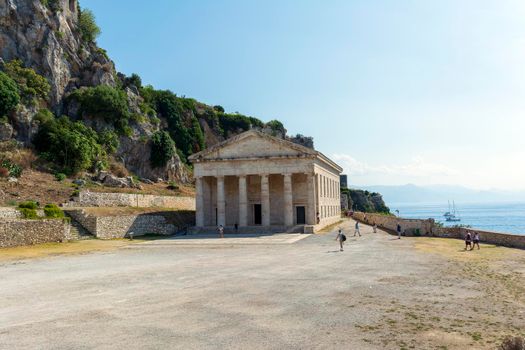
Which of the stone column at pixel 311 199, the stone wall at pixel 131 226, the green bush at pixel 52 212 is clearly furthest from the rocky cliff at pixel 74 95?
the stone column at pixel 311 199

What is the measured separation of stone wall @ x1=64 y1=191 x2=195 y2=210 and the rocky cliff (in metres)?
12.8

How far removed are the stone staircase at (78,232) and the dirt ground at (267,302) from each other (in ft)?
39.3

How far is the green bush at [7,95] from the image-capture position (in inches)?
2288

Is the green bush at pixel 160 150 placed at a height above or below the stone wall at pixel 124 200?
above

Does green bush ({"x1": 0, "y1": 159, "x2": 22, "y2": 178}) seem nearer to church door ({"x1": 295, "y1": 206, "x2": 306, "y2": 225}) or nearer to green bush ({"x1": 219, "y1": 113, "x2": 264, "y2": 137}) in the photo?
church door ({"x1": 295, "y1": 206, "x2": 306, "y2": 225})

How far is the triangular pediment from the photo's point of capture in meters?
48.9

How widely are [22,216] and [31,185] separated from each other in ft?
44.7

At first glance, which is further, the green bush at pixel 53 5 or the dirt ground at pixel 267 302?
the green bush at pixel 53 5

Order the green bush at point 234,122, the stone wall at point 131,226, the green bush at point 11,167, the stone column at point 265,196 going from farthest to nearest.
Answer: the green bush at point 234,122
the green bush at point 11,167
the stone column at point 265,196
the stone wall at point 131,226

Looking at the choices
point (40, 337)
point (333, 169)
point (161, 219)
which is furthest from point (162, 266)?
point (333, 169)

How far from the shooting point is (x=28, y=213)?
37.4m

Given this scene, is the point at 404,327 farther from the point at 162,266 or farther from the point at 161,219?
the point at 161,219

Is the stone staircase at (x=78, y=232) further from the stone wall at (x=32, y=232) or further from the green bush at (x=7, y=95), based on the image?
the green bush at (x=7, y=95)

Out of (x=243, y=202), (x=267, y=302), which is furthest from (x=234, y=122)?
(x=267, y=302)
